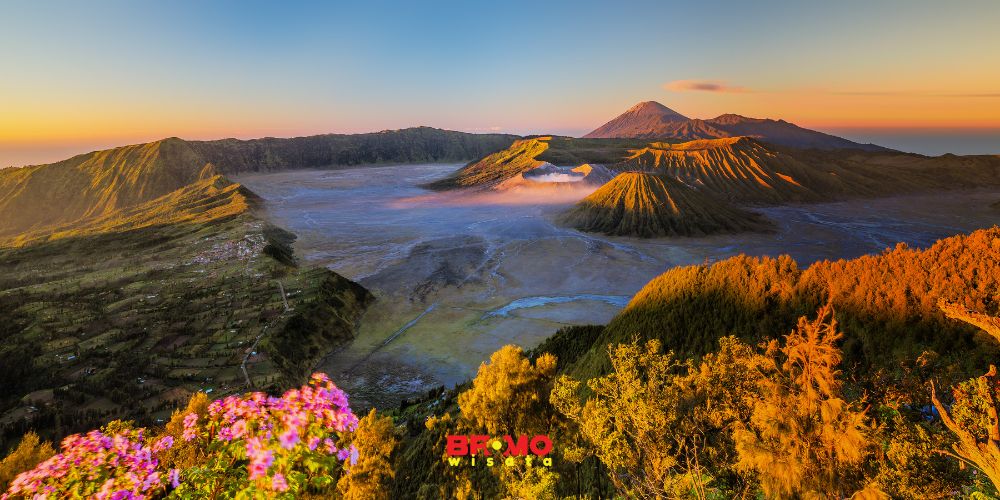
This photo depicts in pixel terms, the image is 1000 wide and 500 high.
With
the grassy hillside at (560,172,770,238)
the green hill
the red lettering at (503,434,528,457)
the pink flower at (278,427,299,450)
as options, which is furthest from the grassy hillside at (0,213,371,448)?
the grassy hillside at (560,172,770,238)

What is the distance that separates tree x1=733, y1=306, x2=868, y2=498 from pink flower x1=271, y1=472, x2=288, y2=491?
855 centimetres

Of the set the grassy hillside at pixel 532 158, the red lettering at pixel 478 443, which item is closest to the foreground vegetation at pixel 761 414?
the red lettering at pixel 478 443

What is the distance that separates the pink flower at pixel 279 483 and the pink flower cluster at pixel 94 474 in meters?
1.91

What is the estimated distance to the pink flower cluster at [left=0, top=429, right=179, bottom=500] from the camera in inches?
230

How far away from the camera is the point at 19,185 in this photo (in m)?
148

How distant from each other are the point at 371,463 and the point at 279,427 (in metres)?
10.9

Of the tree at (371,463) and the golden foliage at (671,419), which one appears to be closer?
the golden foliage at (671,419)

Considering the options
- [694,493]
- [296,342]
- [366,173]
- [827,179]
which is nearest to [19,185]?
[366,173]

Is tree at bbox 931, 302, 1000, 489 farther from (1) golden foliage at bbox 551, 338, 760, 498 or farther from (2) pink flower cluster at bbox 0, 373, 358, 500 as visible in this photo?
(2) pink flower cluster at bbox 0, 373, 358, 500

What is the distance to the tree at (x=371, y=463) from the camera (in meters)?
14.5

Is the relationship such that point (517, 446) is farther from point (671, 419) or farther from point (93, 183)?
point (93, 183)

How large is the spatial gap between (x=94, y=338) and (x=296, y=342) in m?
17.6

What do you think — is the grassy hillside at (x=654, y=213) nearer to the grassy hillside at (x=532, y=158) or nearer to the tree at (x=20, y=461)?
the grassy hillside at (x=532, y=158)

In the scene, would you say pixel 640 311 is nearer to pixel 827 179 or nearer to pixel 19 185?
pixel 827 179
